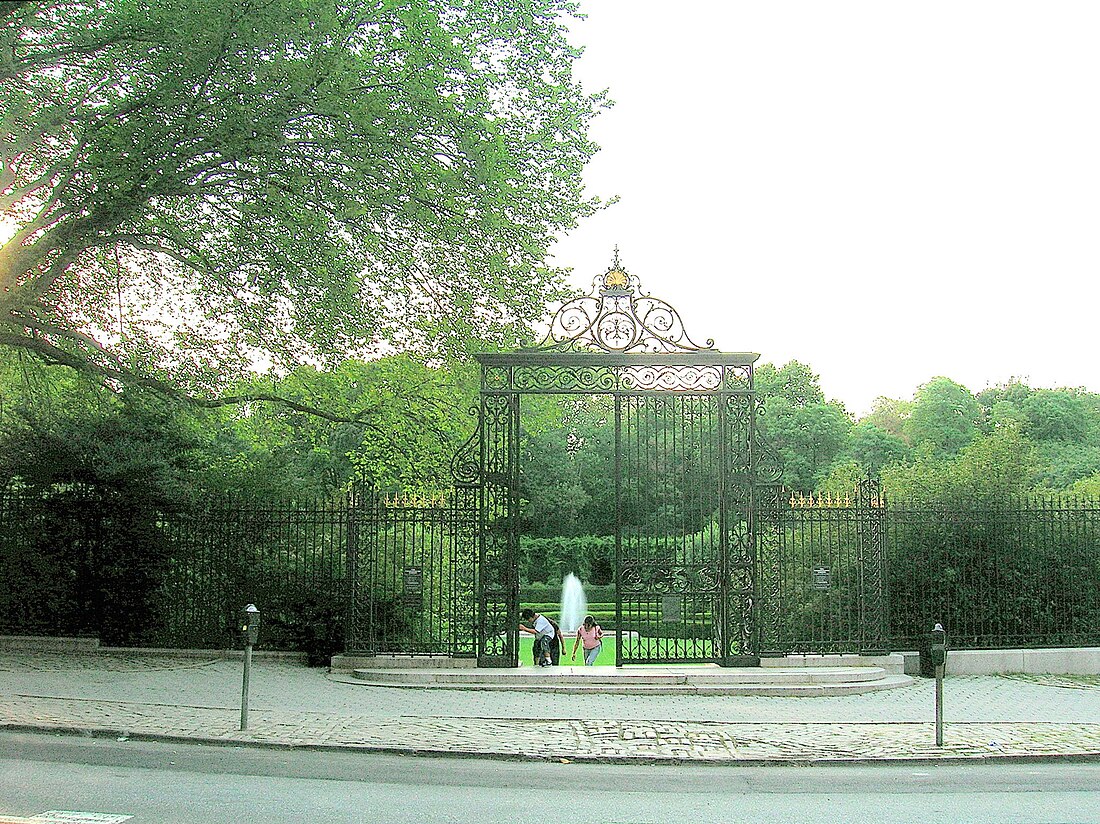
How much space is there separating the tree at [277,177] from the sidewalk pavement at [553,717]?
549 cm

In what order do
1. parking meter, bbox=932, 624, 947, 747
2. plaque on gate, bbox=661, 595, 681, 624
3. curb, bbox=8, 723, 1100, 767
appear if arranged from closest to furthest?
1. curb, bbox=8, 723, 1100, 767
2. parking meter, bbox=932, 624, 947, 747
3. plaque on gate, bbox=661, 595, 681, 624

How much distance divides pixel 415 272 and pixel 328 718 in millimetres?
8331

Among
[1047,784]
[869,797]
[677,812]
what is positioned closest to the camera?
[677,812]

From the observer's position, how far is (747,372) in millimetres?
16859

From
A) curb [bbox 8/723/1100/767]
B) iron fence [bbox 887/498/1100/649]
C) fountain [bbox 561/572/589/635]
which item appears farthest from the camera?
fountain [bbox 561/572/589/635]

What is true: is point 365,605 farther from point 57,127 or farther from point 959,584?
point 959,584

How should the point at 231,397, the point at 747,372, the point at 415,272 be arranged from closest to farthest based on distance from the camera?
the point at 747,372, the point at 415,272, the point at 231,397

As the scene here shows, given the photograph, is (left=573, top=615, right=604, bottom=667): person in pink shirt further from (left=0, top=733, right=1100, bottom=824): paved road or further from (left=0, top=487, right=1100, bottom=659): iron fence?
(left=0, top=733, right=1100, bottom=824): paved road

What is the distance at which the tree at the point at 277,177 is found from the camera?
13859 mm

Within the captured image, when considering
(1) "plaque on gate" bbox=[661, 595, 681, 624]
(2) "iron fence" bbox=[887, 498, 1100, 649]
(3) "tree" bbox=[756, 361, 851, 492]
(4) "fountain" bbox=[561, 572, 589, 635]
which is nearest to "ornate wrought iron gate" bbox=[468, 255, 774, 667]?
(1) "plaque on gate" bbox=[661, 595, 681, 624]

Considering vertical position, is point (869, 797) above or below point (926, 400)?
below

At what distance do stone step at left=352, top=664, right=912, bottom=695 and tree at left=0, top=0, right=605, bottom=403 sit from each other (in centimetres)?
554

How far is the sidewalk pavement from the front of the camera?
34.6ft

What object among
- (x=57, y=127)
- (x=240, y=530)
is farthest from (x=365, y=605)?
(x=57, y=127)
